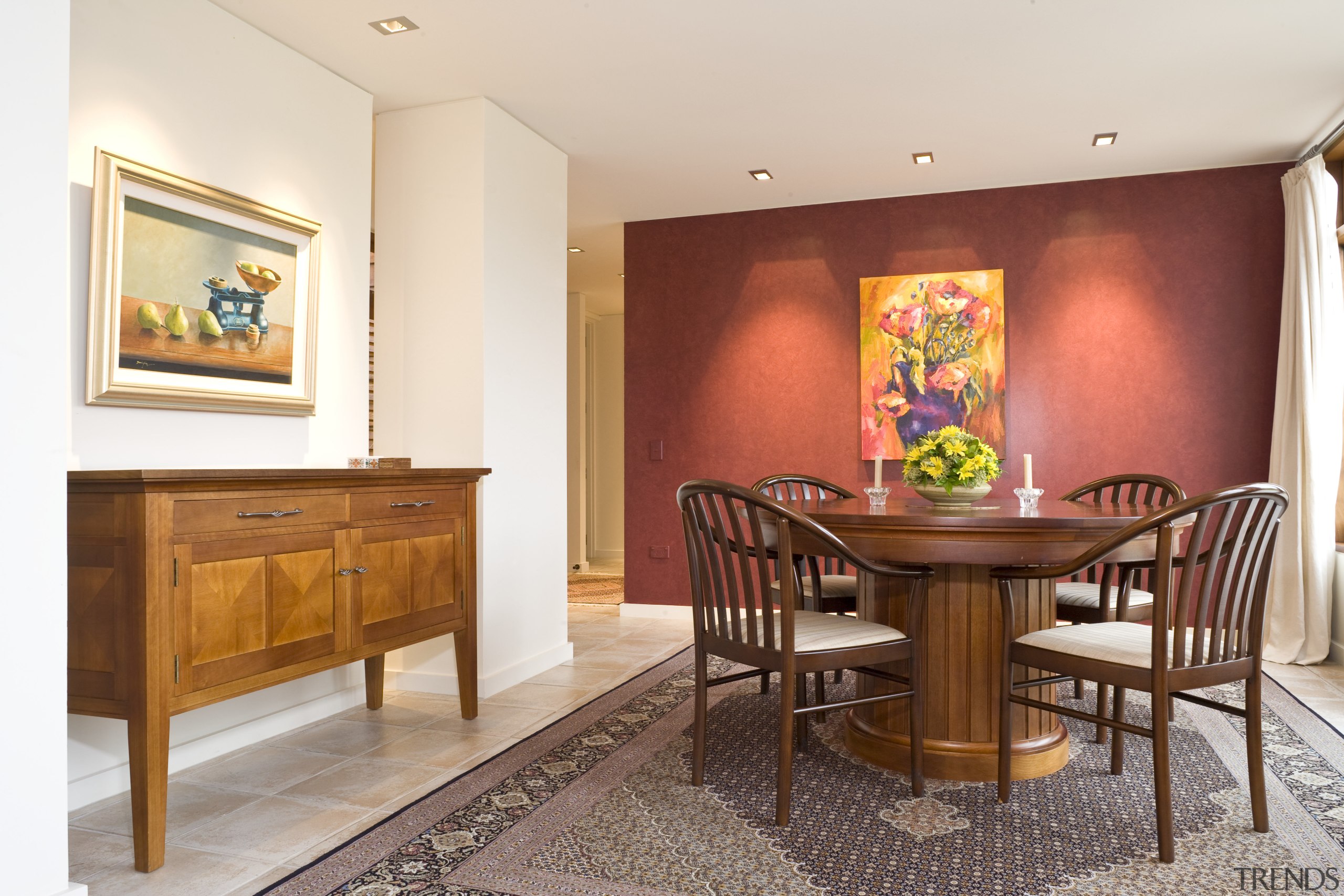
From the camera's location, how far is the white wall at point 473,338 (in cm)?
398

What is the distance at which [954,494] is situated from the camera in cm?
313

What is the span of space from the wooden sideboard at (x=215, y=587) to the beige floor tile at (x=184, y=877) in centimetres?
5

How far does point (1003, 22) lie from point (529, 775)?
304 cm

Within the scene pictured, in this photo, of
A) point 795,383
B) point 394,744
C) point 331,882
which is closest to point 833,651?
point 331,882

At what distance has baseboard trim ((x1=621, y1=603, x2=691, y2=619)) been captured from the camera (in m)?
5.91

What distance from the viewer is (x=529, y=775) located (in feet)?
9.29

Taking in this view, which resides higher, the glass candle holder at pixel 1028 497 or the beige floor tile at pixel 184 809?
the glass candle holder at pixel 1028 497

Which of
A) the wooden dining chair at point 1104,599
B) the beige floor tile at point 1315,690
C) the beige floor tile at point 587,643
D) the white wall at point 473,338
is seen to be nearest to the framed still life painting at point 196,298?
the white wall at point 473,338

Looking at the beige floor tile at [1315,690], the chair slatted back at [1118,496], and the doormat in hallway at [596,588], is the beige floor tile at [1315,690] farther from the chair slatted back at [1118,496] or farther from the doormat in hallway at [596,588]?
the doormat in hallway at [596,588]

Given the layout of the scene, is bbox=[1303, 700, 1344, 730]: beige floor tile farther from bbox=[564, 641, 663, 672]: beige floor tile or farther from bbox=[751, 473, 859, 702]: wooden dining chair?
bbox=[564, 641, 663, 672]: beige floor tile

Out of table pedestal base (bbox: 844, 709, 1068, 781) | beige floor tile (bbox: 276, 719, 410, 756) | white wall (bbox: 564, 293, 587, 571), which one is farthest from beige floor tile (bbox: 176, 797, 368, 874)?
white wall (bbox: 564, 293, 587, 571)

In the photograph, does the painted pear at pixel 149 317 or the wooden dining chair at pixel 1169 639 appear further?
the painted pear at pixel 149 317

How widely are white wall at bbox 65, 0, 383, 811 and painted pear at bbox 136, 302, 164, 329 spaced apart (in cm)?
16

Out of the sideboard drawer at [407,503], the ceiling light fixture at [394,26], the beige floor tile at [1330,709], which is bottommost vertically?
the beige floor tile at [1330,709]
